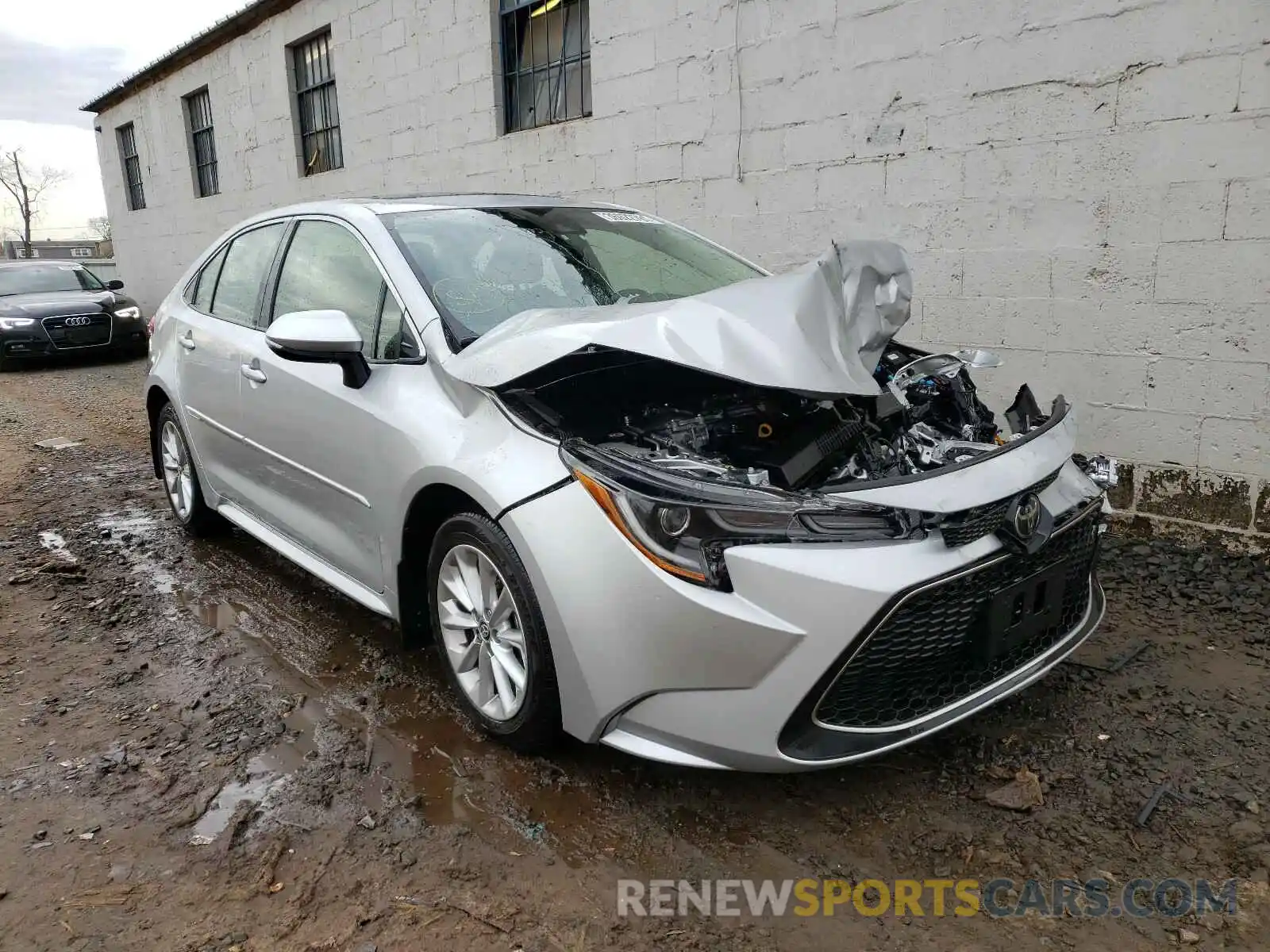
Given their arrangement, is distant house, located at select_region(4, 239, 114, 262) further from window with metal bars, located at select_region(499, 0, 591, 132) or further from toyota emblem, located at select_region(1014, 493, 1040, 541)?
toyota emblem, located at select_region(1014, 493, 1040, 541)

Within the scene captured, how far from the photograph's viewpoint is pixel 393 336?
292 cm

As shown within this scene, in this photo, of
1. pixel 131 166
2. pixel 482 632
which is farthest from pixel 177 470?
pixel 131 166

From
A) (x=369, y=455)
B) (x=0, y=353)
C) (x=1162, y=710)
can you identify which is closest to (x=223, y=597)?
(x=369, y=455)

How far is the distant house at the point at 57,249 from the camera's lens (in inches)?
1847

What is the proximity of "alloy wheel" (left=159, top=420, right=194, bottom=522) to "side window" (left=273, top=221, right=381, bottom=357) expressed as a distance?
140 cm

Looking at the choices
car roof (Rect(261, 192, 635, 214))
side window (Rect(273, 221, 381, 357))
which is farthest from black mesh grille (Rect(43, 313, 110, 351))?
side window (Rect(273, 221, 381, 357))

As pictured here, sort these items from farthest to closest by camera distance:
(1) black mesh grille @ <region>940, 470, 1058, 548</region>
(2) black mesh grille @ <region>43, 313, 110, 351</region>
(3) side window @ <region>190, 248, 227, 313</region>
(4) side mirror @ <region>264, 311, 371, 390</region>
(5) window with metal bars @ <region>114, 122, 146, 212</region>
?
1. (5) window with metal bars @ <region>114, 122, 146, 212</region>
2. (2) black mesh grille @ <region>43, 313, 110, 351</region>
3. (3) side window @ <region>190, 248, 227, 313</region>
4. (4) side mirror @ <region>264, 311, 371, 390</region>
5. (1) black mesh grille @ <region>940, 470, 1058, 548</region>

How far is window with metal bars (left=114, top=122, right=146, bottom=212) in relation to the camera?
632 inches

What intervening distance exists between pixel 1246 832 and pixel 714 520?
1627 mm

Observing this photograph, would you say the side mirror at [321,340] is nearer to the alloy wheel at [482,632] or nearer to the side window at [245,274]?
the alloy wheel at [482,632]

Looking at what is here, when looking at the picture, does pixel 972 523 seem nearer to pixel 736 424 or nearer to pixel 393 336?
pixel 736 424

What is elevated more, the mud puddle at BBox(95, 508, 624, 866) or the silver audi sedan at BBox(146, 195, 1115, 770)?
the silver audi sedan at BBox(146, 195, 1115, 770)

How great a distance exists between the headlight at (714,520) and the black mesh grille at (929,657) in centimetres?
21

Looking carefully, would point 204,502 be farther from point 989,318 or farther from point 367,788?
point 989,318
